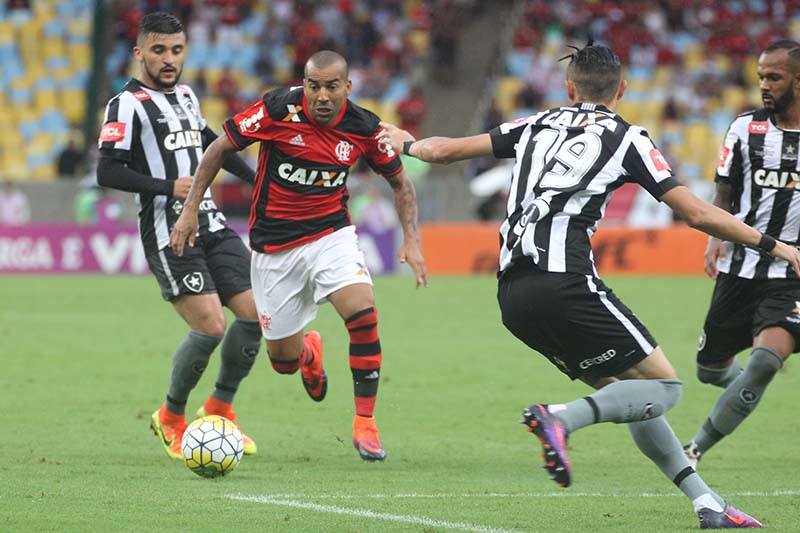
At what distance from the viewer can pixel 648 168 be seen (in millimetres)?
5758

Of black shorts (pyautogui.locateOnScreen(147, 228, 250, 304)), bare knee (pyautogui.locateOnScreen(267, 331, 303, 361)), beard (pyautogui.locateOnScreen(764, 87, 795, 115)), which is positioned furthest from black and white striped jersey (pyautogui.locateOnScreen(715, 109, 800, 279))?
black shorts (pyautogui.locateOnScreen(147, 228, 250, 304))

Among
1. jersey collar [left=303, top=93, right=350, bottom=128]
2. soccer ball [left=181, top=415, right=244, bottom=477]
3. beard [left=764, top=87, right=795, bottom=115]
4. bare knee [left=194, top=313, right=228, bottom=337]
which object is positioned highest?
beard [left=764, top=87, right=795, bottom=115]

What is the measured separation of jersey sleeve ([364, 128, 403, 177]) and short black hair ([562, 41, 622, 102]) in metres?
2.04

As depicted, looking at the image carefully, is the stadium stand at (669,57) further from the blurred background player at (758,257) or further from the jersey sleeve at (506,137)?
the jersey sleeve at (506,137)

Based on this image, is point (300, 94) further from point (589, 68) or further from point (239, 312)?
point (589, 68)

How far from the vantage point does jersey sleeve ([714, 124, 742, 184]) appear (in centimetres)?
757

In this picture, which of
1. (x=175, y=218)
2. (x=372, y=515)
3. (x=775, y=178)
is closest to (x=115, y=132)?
(x=175, y=218)

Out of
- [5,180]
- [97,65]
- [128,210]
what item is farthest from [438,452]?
[97,65]

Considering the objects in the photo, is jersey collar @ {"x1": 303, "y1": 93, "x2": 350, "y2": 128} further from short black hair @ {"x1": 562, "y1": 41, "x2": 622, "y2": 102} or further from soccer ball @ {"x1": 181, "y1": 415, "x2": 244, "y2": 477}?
short black hair @ {"x1": 562, "y1": 41, "x2": 622, "y2": 102}

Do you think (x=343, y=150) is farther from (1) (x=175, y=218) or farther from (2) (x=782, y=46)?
(2) (x=782, y=46)

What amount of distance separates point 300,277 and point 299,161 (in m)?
0.71

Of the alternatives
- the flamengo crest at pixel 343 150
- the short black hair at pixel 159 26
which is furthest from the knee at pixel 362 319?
the short black hair at pixel 159 26

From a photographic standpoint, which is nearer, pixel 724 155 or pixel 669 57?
pixel 724 155

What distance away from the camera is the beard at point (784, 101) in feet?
24.3
